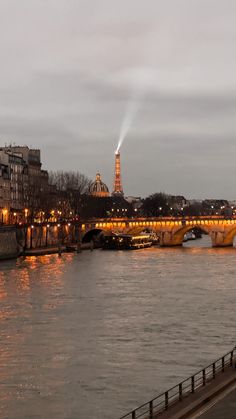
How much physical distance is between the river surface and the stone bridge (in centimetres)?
3054

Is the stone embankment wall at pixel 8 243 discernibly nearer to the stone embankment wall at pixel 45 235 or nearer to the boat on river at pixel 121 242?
the stone embankment wall at pixel 45 235

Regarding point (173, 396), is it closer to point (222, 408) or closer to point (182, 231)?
point (222, 408)

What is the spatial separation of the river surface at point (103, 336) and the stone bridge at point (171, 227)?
30542 mm

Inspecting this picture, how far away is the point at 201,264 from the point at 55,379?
2904cm

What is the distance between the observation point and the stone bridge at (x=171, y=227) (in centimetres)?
6844

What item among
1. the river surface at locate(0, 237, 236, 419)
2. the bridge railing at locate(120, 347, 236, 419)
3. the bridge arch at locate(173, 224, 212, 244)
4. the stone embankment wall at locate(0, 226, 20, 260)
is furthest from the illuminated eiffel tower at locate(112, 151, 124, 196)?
the bridge railing at locate(120, 347, 236, 419)

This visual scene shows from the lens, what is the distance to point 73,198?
256 ft

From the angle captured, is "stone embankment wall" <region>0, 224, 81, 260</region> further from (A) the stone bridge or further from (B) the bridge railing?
(B) the bridge railing

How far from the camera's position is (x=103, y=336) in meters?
20.7

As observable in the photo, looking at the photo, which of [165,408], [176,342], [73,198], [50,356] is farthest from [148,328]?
[73,198]

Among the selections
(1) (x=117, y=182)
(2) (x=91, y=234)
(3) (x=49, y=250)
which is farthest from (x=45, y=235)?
(1) (x=117, y=182)

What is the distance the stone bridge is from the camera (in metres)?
68.4

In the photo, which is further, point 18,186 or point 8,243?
point 18,186

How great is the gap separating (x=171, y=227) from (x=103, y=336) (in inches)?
1976
